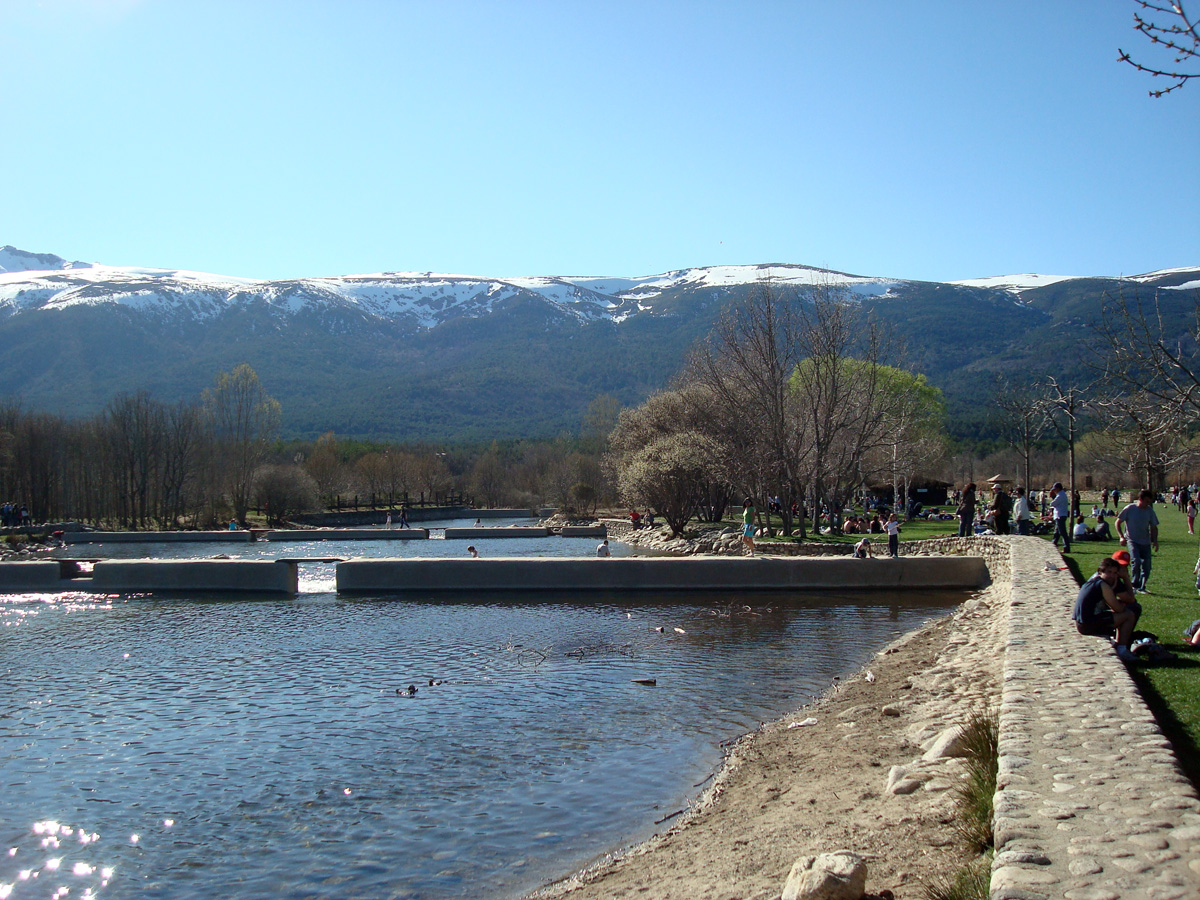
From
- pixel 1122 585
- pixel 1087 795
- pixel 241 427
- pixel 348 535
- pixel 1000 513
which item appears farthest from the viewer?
pixel 241 427

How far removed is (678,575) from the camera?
24.8 metres

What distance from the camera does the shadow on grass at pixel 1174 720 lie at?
704cm

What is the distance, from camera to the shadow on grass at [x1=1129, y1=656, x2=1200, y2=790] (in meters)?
7.04

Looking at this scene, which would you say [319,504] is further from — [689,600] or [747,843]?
[747,843]

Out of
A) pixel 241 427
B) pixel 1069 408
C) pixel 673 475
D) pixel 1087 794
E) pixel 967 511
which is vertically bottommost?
pixel 1087 794

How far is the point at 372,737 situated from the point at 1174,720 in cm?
892

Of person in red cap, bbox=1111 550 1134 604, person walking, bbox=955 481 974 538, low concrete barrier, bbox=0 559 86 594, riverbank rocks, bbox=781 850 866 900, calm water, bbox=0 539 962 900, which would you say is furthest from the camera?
person walking, bbox=955 481 974 538

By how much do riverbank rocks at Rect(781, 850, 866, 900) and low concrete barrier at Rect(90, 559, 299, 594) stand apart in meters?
22.8

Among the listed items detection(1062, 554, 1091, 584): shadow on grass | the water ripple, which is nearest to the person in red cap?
the water ripple

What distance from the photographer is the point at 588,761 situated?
1066 centimetres

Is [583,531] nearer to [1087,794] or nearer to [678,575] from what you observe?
[678,575]

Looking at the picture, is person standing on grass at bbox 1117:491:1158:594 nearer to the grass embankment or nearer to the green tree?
the grass embankment

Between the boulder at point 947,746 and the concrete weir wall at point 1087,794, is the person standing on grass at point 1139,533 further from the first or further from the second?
the boulder at point 947,746

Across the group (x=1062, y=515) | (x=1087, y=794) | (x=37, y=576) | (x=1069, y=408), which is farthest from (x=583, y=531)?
(x=1087, y=794)
